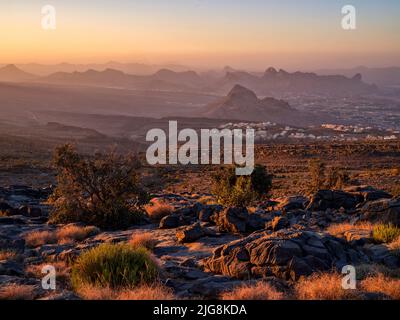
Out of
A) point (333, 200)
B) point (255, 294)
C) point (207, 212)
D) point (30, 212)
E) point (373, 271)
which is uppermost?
point (255, 294)

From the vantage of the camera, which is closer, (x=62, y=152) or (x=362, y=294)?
(x=362, y=294)

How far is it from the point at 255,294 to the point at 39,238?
8.73m

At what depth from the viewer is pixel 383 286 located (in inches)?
294

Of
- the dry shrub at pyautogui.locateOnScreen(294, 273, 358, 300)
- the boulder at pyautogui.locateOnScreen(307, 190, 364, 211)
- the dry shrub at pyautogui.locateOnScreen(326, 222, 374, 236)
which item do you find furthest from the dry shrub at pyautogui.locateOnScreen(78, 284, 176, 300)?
the boulder at pyautogui.locateOnScreen(307, 190, 364, 211)

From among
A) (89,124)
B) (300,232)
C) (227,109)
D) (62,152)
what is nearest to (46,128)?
(89,124)

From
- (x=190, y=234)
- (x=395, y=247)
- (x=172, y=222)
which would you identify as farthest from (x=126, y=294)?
(x=172, y=222)

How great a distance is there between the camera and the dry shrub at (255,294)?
6.92m

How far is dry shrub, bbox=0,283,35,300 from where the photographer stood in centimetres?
716

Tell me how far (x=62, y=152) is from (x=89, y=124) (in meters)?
145

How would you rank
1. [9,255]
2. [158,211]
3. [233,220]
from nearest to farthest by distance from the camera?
1. [9,255]
2. [233,220]
3. [158,211]

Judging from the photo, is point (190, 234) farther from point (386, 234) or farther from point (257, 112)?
point (257, 112)

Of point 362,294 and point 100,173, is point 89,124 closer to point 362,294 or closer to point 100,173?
point 100,173

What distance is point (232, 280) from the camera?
8625mm

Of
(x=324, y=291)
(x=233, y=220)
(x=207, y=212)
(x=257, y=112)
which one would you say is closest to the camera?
(x=324, y=291)
